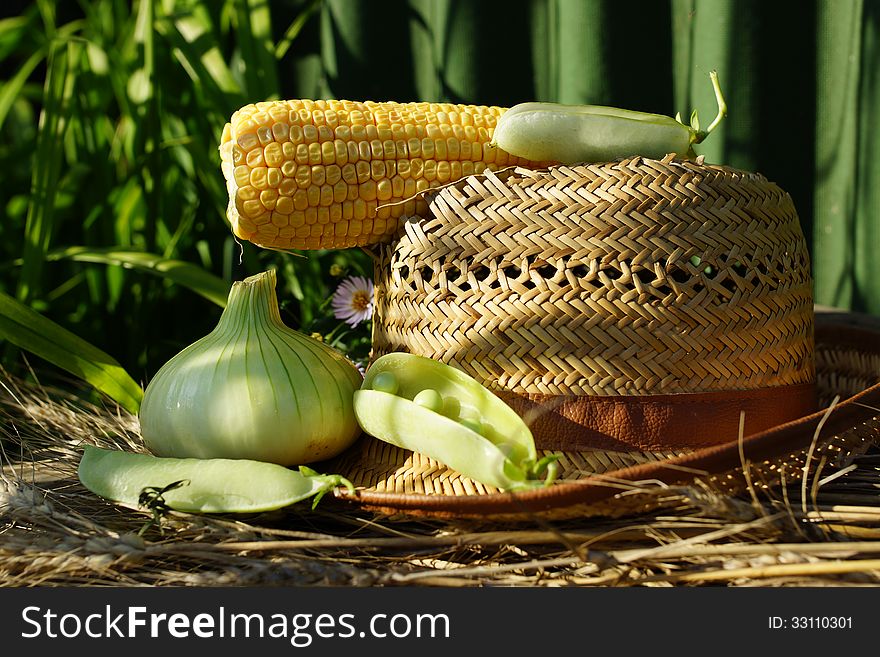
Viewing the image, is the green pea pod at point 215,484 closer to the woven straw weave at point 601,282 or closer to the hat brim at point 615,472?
the hat brim at point 615,472

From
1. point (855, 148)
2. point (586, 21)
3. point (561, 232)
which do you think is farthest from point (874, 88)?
point (561, 232)

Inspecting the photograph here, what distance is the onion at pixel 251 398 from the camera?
0.81m

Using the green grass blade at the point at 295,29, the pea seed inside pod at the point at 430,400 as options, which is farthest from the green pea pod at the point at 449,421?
the green grass blade at the point at 295,29

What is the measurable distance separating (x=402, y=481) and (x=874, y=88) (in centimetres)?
96

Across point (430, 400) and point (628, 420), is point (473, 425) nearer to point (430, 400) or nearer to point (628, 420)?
point (430, 400)

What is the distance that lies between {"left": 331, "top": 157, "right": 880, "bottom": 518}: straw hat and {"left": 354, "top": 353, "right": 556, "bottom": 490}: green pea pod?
3 centimetres

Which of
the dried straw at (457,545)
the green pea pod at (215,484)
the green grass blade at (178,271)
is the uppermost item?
the green grass blade at (178,271)

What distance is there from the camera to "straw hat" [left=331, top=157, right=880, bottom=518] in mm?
795

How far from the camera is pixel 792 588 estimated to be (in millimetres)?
660

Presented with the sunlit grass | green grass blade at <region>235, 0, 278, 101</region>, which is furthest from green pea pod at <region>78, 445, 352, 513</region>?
green grass blade at <region>235, 0, 278, 101</region>

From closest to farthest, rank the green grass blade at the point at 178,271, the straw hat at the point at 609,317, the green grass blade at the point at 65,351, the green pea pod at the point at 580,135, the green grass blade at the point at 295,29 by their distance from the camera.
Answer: the straw hat at the point at 609,317, the green pea pod at the point at 580,135, the green grass blade at the point at 65,351, the green grass blade at the point at 178,271, the green grass blade at the point at 295,29

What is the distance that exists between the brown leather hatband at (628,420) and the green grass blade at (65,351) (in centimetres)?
55

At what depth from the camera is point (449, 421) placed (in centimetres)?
73

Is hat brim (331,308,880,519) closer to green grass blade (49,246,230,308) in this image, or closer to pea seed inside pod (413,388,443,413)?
pea seed inside pod (413,388,443,413)
